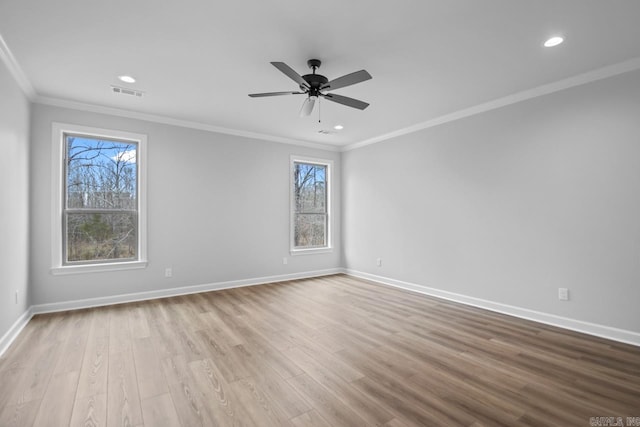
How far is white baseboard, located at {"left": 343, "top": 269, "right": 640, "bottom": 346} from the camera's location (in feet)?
9.68

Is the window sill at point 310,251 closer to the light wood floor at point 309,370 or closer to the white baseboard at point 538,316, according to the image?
the white baseboard at point 538,316

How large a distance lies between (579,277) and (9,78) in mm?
6157

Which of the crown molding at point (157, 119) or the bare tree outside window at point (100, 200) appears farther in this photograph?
the bare tree outside window at point (100, 200)

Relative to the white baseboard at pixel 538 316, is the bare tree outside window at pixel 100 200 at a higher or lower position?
higher

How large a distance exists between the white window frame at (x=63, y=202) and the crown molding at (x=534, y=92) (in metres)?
4.19

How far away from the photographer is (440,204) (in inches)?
180

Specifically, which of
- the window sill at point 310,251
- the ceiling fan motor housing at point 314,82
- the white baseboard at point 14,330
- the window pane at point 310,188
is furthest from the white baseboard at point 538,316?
the white baseboard at point 14,330

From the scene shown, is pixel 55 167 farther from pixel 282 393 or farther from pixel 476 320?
pixel 476 320

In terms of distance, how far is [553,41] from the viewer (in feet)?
8.39

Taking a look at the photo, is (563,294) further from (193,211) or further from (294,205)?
(193,211)

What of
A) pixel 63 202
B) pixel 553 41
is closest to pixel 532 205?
pixel 553 41

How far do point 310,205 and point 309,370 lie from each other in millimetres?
4073

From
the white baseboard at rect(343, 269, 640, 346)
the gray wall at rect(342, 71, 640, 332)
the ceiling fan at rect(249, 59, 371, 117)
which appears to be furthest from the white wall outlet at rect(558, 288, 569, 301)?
the ceiling fan at rect(249, 59, 371, 117)

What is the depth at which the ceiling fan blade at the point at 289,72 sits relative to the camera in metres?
2.41
